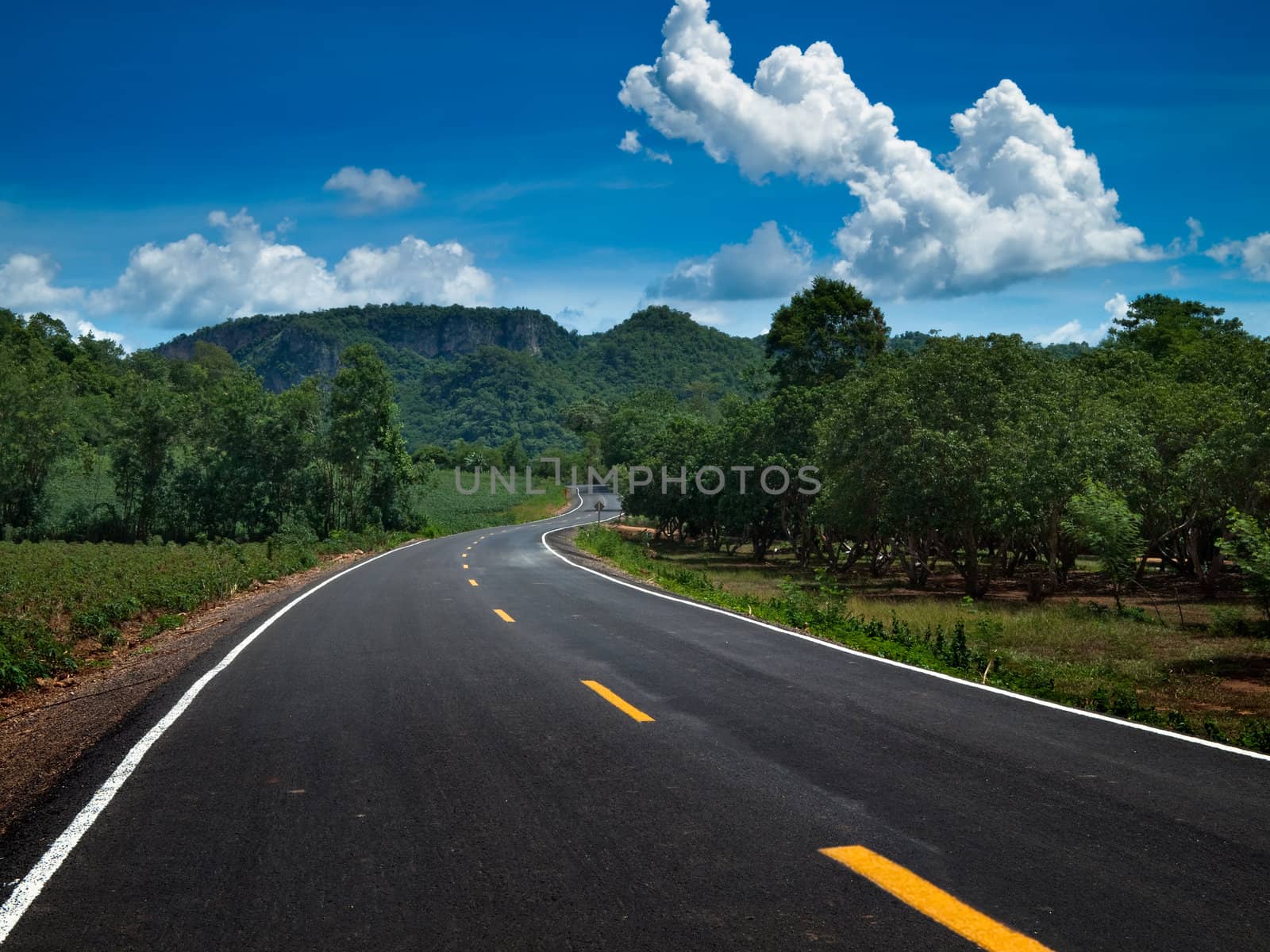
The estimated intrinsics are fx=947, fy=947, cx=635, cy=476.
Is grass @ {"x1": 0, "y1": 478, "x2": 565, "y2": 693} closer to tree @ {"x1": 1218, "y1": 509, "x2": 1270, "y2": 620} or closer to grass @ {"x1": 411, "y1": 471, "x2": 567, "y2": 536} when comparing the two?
tree @ {"x1": 1218, "y1": 509, "x2": 1270, "y2": 620}

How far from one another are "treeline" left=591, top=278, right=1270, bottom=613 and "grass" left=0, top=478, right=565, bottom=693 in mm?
16043

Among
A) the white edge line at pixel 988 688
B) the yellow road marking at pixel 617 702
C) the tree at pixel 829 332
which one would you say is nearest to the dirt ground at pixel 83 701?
the yellow road marking at pixel 617 702

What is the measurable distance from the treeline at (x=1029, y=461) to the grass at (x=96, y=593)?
632 inches

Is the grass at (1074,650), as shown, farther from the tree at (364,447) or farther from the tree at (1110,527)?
the tree at (364,447)

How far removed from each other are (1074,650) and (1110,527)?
178 inches

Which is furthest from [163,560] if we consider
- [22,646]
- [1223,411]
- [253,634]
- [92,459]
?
[92,459]

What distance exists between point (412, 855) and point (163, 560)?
24.2m

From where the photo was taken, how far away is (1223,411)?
82.9ft

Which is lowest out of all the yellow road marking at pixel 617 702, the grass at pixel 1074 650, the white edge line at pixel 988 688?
the grass at pixel 1074 650

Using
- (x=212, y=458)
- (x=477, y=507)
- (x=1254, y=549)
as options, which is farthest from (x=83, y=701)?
(x=477, y=507)

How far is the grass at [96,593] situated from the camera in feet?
37.4

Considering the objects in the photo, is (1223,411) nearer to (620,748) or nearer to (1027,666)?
(1027,666)

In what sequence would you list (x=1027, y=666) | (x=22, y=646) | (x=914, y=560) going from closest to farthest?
1. (x=22, y=646)
2. (x=1027, y=666)
3. (x=914, y=560)

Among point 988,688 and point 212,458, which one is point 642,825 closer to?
point 988,688
